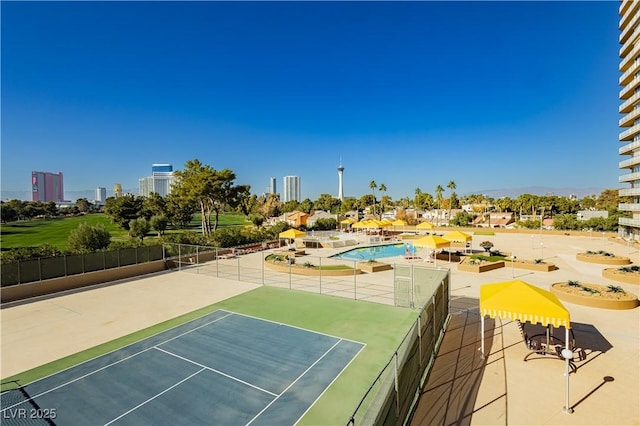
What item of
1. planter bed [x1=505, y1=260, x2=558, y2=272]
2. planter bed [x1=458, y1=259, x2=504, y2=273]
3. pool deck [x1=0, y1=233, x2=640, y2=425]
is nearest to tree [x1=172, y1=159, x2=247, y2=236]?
pool deck [x1=0, y1=233, x2=640, y2=425]

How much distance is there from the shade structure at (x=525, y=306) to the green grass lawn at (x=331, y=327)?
3.14m

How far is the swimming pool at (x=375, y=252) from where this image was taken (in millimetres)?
28555

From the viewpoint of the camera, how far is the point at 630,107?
43219 mm

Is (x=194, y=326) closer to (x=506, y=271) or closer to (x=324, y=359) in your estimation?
(x=324, y=359)

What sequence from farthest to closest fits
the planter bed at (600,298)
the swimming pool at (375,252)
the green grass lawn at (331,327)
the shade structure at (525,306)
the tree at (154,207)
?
the tree at (154,207) → the swimming pool at (375,252) → the planter bed at (600,298) → the shade structure at (525,306) → the green grass lawn at (331,327)

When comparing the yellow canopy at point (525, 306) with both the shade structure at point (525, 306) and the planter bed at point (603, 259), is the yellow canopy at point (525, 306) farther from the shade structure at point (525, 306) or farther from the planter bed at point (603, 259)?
the planter bed at point (603, 259)

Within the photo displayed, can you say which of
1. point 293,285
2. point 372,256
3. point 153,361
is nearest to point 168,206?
point 372,256

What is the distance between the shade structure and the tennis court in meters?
4.07

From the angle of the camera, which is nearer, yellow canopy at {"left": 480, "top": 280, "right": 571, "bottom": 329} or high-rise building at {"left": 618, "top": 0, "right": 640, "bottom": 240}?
yellow canopy at {"left": 480, "top": 280, "right": 571, "bottom": 329}

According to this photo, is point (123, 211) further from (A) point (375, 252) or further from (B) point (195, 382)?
(B) point (195, 382)

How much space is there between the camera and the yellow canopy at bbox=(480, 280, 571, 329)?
7.51m

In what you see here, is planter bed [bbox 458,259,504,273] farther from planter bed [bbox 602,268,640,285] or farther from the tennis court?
the tennis court

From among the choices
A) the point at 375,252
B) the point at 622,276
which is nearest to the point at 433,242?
the point at 622,276

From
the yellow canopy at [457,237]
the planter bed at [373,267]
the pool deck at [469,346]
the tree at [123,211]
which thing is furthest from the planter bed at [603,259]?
the tree at [123,211]
